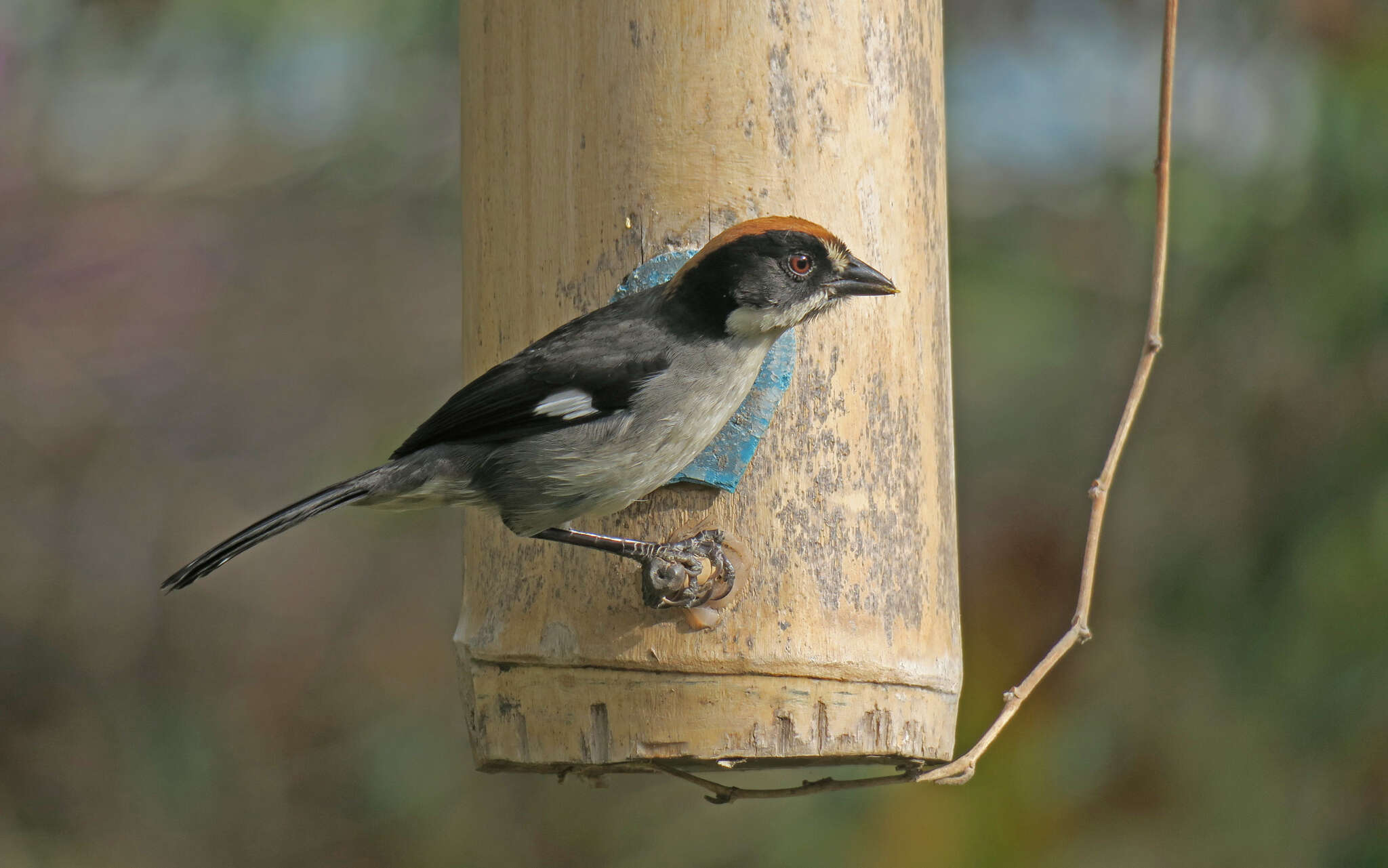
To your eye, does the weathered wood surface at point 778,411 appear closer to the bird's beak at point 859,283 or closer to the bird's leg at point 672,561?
the bird's leg at point 672,561

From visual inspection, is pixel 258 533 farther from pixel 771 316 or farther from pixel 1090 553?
pixel 1090 553

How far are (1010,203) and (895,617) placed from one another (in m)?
4.49

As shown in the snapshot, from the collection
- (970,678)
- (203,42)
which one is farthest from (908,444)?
(203,42)

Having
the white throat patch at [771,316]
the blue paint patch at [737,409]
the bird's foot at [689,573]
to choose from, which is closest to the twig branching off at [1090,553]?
the bird's foot at [689,573]

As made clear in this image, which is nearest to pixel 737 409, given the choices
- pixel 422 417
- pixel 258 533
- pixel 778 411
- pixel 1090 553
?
pixel 778 411

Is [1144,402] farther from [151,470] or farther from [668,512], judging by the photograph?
[151,470]

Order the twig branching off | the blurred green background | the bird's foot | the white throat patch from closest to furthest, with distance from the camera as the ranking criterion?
the bird's foot, the white throat patch, the twig branching off, the blurred green background

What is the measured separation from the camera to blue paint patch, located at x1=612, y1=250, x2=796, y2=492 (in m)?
3.64

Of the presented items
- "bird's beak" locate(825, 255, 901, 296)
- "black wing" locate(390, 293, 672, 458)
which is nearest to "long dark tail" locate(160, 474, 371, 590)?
"black wing" locate(390, 293, 672, 458)

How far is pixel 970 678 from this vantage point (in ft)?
18.9

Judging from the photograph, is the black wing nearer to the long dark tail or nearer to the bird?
the bird

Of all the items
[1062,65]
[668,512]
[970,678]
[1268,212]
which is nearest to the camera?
[668,512]

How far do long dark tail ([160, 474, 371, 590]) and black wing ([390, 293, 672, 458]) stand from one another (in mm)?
347

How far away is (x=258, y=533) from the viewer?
3.34 metres
